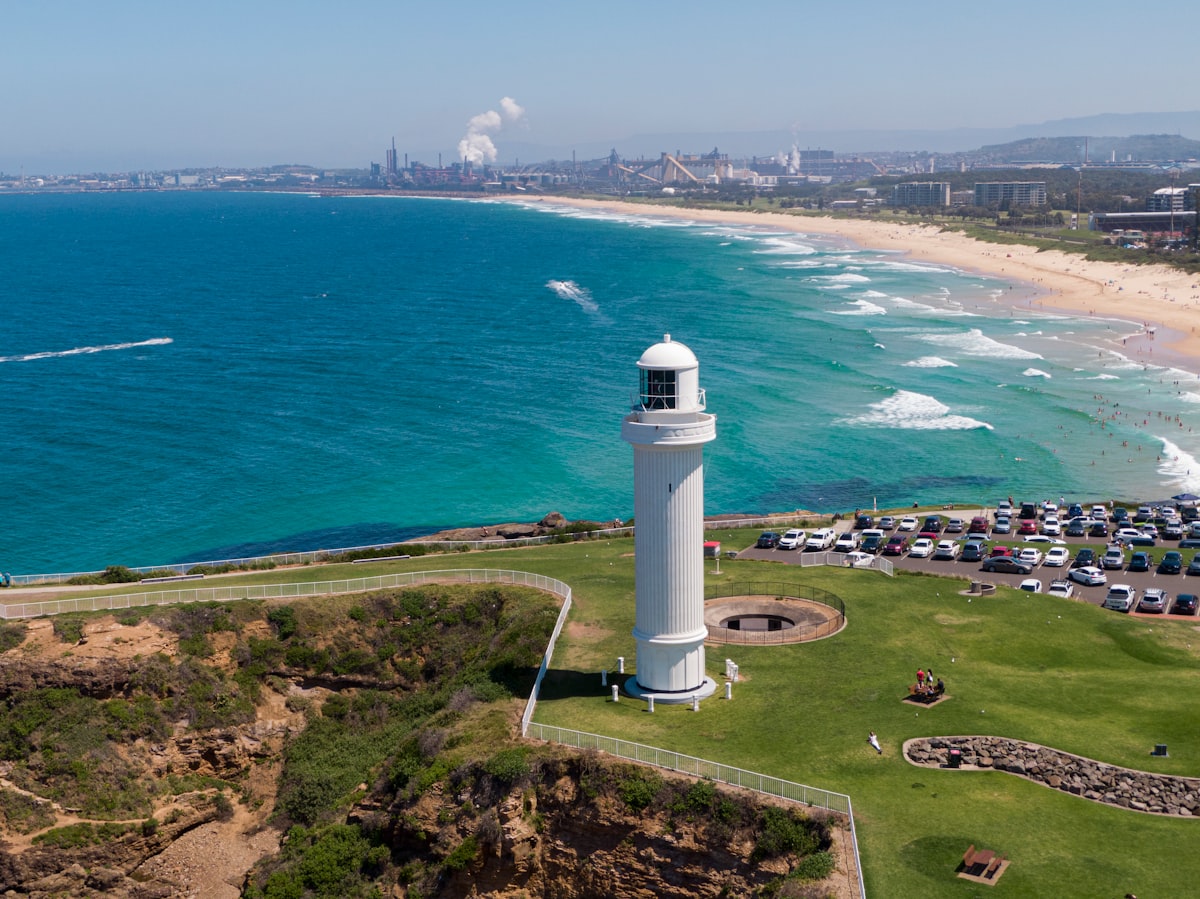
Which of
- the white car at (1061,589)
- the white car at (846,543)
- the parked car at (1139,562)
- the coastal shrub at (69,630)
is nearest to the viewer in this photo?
the coastal shrub at (69,630)

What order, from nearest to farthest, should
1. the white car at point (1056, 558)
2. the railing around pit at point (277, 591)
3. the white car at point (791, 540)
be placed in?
1. the railing around pit at point (277, 591)
2. the white car at point (1056, 558)
3. the white car at point (791, 540)

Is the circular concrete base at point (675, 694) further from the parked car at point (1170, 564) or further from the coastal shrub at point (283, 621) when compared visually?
the parked car at point (1170, 564)

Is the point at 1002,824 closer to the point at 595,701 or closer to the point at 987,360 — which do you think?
the point at 595,701

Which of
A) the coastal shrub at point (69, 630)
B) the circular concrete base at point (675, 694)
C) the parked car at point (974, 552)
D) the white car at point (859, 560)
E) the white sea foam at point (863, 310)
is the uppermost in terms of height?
the white sea foam at point (863, 310)

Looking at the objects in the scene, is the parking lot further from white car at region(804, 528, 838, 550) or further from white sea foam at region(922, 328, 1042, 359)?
white sea foam at region(922, 328, 1042, 359)

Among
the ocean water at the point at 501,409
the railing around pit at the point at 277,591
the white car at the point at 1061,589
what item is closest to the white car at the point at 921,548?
the white car at the point at 1061,589

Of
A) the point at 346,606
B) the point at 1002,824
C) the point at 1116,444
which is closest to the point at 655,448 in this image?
the point at 1002,824
